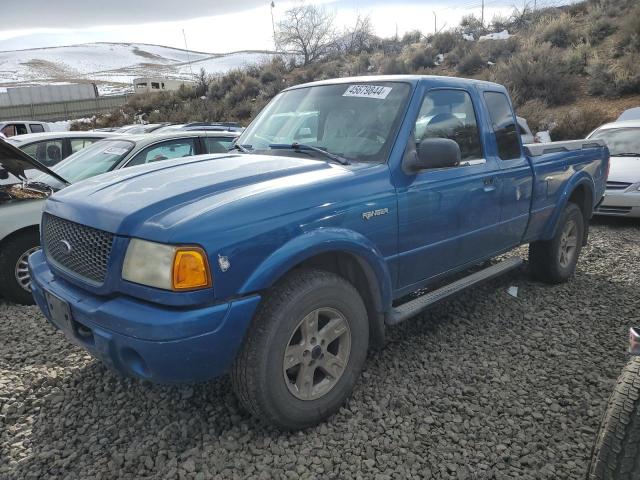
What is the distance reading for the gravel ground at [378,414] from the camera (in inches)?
96.7

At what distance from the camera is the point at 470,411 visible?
9.43 ft

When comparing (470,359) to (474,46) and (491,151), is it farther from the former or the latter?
(474,46)

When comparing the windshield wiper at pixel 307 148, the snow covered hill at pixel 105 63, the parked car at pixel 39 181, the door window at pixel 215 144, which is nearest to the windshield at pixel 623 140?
the door window at pixel 215 144

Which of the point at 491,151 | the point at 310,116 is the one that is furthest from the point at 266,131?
the point at 491,151

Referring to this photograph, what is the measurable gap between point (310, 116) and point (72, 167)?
3.43 m

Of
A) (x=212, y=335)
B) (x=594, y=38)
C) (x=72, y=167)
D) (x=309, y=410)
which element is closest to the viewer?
(x=212, y=335)

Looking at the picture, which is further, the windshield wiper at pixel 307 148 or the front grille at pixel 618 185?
the front grille at pixel 618 185

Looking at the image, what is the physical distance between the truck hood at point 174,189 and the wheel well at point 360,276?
0.44m

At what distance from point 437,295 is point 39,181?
4255mm

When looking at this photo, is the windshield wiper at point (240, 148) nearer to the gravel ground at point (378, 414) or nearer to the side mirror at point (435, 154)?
the side mirror at point (435, 154)

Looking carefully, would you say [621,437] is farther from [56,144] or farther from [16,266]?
[56,144]

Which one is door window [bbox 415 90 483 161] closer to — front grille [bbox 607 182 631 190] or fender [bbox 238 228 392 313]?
fender [bbox 238 228 392 313]

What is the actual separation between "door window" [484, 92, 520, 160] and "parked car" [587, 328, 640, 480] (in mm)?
2326

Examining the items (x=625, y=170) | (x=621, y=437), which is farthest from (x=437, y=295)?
(x=625, y=170)
